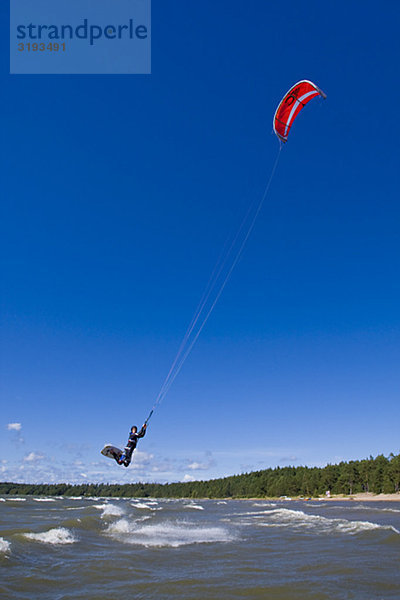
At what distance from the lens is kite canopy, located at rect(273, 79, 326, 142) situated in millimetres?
14625

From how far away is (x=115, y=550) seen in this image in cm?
1412

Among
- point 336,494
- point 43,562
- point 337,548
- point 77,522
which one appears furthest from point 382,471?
point 43,562

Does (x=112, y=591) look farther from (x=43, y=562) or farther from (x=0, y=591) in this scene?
(x=43, y=562)

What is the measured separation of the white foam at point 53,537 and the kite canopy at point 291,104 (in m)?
16.6

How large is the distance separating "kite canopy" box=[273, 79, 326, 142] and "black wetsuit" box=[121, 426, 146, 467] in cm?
1041

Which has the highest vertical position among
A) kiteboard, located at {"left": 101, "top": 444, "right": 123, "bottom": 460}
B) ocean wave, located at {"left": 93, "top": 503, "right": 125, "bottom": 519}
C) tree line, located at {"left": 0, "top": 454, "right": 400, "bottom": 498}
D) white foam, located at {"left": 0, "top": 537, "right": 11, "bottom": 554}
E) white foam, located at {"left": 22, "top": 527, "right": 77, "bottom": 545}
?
kiteboard, located at {"left": 101, "top": 444, "right": 123, "bottom": 460}

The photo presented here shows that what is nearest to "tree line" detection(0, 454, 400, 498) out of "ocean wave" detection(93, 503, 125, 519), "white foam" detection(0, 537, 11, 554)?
"ocean wave" detection(93, 503, 125, 519)

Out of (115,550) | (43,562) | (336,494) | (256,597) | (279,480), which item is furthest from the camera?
(279,480)

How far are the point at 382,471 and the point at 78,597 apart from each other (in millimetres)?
86727

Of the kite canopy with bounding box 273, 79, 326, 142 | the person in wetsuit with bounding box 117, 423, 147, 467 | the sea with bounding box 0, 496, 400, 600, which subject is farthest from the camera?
the kite canopy with bounding box 273, 79, 326, 142

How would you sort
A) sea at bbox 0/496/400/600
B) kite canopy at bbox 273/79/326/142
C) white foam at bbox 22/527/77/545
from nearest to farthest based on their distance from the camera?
sea at bbox 0/496/400/600 → kite canopy at bbox 273/79/326/142 → white foam at bbox 22/527/77/545

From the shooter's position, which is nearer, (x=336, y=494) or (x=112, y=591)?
(x=112, y=591)

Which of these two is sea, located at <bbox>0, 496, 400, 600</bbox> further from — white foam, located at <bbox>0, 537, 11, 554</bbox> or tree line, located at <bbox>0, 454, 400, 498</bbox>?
tree line, located at <bbox>0, 454, 400, 498</bbox>

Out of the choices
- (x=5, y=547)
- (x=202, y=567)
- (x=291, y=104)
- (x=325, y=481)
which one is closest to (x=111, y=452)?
(x=202, y=567)
